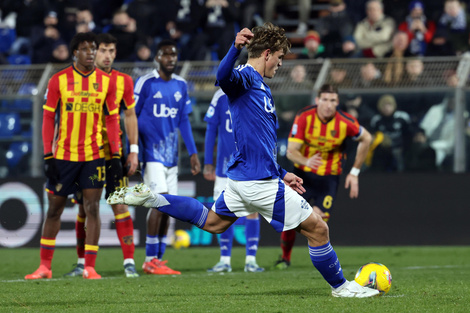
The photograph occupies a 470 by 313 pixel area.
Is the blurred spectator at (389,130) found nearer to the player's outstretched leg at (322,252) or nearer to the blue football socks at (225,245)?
the blue football socks at (225,245)

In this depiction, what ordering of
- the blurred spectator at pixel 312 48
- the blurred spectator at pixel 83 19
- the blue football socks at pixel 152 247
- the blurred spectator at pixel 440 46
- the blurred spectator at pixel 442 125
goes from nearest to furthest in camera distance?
the blue football socks at pixel 152 247 → the blurred spectator at pixel 442 125 → the blurred spectator at pixel 440 46 → the blurred spectator at pixel 312 48 → the blurred spectator at pixel 83 19

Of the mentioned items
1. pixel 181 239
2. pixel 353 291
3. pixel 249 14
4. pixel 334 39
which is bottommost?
pixel 181 239

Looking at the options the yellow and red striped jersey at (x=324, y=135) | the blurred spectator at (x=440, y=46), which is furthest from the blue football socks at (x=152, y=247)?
the blurred spectator at (x=440, y=46)

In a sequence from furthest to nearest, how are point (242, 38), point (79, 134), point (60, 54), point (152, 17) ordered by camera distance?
point (152, 17) < point (60, 54) < point (79, 134) < point (242, 38)

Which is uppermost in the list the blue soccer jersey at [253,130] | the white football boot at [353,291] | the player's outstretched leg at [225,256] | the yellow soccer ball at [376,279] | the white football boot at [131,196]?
the blue soccer jersey at [253,130]

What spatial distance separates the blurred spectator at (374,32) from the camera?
48.5 feet

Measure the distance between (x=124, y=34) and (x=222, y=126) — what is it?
6.14 metres

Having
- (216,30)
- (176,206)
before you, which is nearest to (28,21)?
(216,30)

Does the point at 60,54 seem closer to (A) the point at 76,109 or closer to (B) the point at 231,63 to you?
(A) the point at 76,109

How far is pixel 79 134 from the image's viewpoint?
8.16m

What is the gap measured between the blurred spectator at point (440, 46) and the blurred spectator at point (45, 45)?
6.81 meters

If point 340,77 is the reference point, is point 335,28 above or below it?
above

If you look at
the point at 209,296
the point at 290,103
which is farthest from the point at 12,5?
the point at 209,296

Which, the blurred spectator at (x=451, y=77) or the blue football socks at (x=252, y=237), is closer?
the blue football socks at (x=252, y=237)
